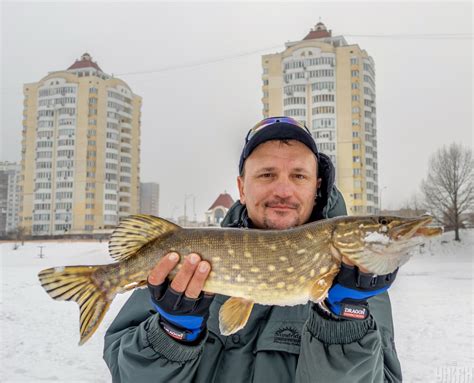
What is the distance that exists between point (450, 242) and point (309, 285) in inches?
1099

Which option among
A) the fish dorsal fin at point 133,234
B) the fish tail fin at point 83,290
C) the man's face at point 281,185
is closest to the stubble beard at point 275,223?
the man's face at point 281,185

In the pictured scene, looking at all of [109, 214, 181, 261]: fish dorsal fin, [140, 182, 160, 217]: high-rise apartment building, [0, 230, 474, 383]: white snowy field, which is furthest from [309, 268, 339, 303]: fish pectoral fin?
[140, 182, 160, 217]: high-rise apartment building

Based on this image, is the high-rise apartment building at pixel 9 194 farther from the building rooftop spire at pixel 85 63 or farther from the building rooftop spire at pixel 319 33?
the building rooftop spire at pixel 319 33

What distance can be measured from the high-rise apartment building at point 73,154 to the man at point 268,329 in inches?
1842

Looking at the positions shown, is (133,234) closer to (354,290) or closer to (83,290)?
(83,290)

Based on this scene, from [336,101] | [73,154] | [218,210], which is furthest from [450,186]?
[73,154]

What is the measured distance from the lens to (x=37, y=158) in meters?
48.6

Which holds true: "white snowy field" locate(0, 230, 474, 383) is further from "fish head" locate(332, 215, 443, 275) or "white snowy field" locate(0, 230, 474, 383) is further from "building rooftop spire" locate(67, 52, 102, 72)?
"building rooftop spire" locate(67, 52, 102, 72)

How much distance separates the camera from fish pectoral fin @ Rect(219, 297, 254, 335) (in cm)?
176

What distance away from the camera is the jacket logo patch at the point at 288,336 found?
1.86 m

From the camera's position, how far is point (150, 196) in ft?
274

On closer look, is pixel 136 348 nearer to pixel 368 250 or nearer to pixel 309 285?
pixel 309 285

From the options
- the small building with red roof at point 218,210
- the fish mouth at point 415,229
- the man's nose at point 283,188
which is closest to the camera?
the fish mouth at point 415,229

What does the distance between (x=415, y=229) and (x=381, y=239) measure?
0.46 feet
